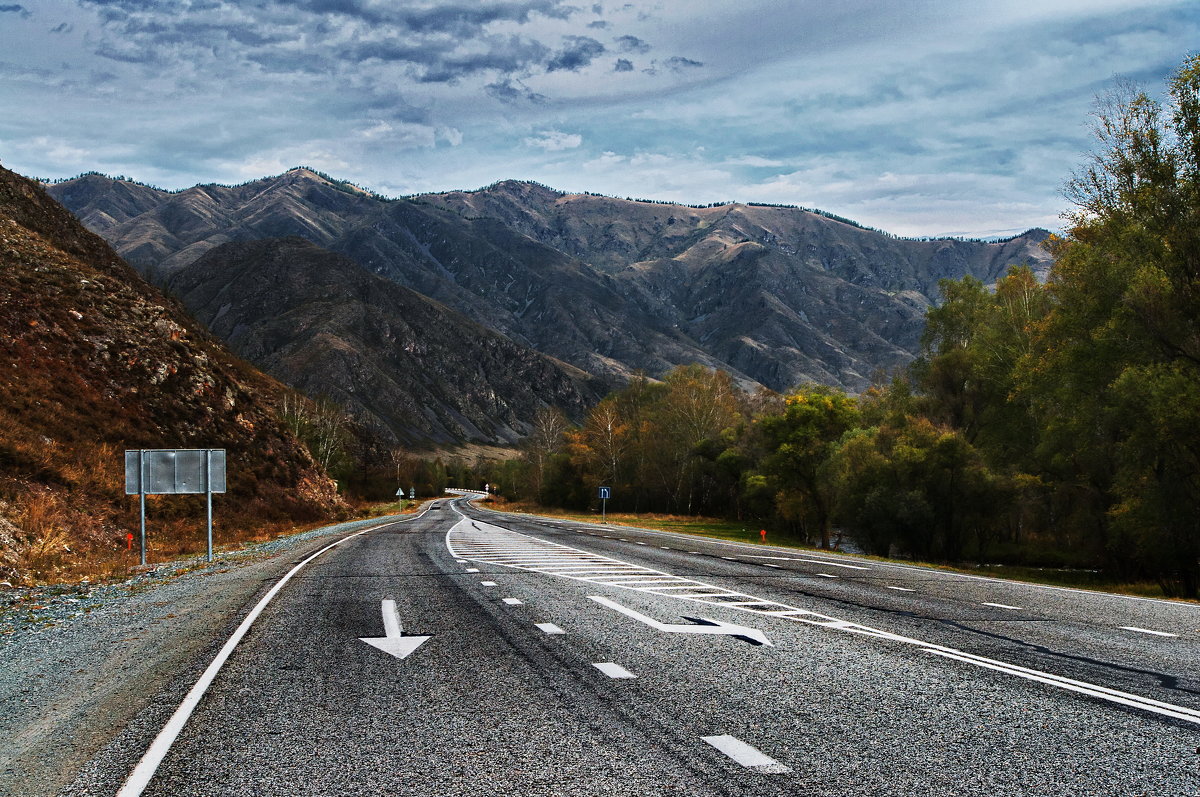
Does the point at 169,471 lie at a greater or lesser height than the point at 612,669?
greater

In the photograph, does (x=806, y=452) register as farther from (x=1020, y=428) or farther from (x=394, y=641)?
(x=394, y=641)

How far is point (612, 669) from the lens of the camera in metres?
6.87

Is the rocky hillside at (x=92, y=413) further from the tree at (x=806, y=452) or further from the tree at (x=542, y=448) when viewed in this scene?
the tree at (x=542, y=448)

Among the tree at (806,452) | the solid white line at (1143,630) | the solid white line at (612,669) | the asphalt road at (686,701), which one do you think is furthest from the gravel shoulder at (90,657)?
the tree at (806,452)

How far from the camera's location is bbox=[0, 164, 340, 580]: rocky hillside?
982 inches

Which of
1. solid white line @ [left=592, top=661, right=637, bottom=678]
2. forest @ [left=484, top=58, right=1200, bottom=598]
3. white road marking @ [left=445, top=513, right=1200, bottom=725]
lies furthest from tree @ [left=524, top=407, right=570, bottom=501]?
solid white line @ [left=592, top=661, right=637, bottom=678]

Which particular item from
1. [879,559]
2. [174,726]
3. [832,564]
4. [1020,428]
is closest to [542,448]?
[1020,428]

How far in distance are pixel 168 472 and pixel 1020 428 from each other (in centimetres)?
4186

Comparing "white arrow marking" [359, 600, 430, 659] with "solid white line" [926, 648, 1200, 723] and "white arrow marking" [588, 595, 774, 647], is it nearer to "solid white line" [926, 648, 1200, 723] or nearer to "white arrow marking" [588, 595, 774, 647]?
"white arrow marking" [588, 595, 774, 647]

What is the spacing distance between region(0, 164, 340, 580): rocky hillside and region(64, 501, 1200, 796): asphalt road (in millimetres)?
14058

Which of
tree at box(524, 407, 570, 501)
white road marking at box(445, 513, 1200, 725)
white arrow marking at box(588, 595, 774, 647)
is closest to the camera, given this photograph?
white road marking at box(445, 513, 1200, 725)

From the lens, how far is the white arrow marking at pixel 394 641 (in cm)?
781

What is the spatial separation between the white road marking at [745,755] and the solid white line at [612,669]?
174 centimetres

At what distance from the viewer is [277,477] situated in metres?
45.7
